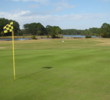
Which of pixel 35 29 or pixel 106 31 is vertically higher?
pixel 35 29

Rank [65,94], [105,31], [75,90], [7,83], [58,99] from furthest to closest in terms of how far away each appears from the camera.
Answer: [105,31] < [7,83] < [75,90] < [65,94] < [58,99]

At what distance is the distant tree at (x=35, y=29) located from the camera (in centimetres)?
13838

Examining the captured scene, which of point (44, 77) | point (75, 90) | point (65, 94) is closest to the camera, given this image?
point (65, 94)

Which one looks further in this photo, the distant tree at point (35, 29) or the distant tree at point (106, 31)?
the distant tree at point (35, 29)

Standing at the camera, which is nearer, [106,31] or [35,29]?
[106,31]

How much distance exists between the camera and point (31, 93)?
550cm

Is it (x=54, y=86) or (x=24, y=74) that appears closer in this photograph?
(x=54, y=86)

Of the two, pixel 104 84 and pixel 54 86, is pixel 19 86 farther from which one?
pixel 104 84

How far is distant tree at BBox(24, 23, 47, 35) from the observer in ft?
454

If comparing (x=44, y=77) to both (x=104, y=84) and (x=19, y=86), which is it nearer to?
(x=19, y=86)

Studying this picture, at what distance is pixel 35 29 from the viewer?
14200cm

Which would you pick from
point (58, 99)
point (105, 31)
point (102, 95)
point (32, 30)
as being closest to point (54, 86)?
point (58, 99)

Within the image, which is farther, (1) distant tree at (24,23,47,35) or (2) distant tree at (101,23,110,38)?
(1) distant tree at (24,23,47,35)

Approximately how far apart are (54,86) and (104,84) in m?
1.83
